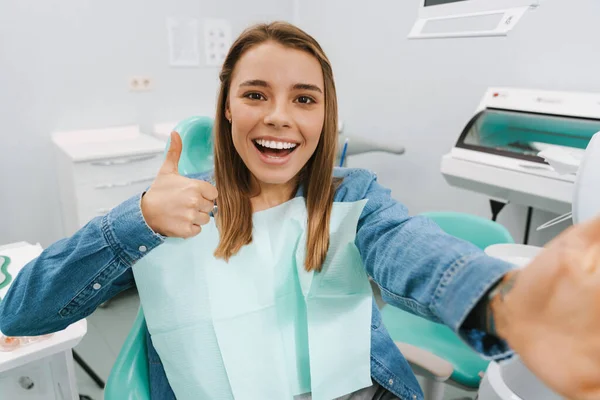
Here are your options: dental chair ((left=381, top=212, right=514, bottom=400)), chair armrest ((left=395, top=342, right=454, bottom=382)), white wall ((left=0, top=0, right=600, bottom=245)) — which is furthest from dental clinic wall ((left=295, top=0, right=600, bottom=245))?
chair armrest ((left=395, top=342, right=454, bottom=382))

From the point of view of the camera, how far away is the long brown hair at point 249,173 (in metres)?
0.89

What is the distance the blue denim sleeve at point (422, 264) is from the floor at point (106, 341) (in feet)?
4.29

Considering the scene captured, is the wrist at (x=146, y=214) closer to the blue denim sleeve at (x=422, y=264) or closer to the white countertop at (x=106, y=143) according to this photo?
the blue denim sleeve at (x=422, y=264)

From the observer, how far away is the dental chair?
120 centimetres

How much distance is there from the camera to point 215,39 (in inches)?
116

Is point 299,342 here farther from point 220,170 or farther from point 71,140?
point 71,140

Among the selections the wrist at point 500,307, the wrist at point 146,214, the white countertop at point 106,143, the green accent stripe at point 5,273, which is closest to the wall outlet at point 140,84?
the white countertop at point 106,143

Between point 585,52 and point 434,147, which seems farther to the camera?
point 434,147

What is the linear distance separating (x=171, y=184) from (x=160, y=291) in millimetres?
295

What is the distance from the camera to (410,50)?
2.56 m

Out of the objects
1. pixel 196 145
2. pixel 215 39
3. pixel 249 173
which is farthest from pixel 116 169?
pixel 249 173

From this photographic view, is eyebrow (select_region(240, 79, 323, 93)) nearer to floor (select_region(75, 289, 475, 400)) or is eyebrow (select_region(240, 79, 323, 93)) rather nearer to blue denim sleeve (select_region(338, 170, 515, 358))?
blue denim sleeve (select_region(338, 170, 515, 358))

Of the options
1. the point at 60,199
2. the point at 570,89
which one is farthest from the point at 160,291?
the point at 60,199

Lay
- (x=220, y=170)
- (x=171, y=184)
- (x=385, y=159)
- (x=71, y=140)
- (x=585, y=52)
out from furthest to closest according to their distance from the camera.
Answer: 1. (x=385, y=159)
2. (x=71, y=140)
3. (x=585, y=52)
4. (x=220, y=170)
5. (x=171, y=184)
